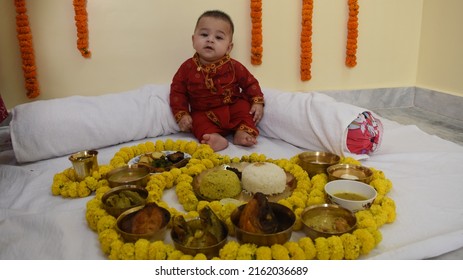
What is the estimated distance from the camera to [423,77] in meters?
3.22

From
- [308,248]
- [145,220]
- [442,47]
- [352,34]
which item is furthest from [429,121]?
[145,220]

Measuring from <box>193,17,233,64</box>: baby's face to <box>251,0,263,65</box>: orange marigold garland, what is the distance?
50 cm

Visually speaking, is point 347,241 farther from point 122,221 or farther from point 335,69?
point 335,69

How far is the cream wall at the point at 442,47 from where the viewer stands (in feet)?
9.20

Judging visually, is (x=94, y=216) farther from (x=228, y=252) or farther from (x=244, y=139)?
(x=244, y=139)

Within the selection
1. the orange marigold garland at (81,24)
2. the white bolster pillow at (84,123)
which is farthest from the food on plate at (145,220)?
the orange marigold garland at (81,24)

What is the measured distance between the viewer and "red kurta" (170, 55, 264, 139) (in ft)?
7.65

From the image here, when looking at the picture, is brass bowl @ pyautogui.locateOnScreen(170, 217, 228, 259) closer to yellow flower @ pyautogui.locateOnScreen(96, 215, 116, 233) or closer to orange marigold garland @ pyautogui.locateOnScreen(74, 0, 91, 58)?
yellow flower @ pyautogui.locateOnScreen(96, 215, 116, 233)

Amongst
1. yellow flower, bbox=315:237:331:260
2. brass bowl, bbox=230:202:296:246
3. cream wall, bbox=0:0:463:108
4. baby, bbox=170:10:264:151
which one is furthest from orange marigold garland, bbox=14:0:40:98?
yellow flower, bbox=315:237:331:260

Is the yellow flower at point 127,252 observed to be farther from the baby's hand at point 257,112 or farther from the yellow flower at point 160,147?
the baby's hand at point 257,112

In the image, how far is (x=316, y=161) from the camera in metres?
1.81

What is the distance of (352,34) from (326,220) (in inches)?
81.1

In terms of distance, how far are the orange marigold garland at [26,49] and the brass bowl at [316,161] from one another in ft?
5.69

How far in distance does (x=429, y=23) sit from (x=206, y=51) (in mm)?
1865
